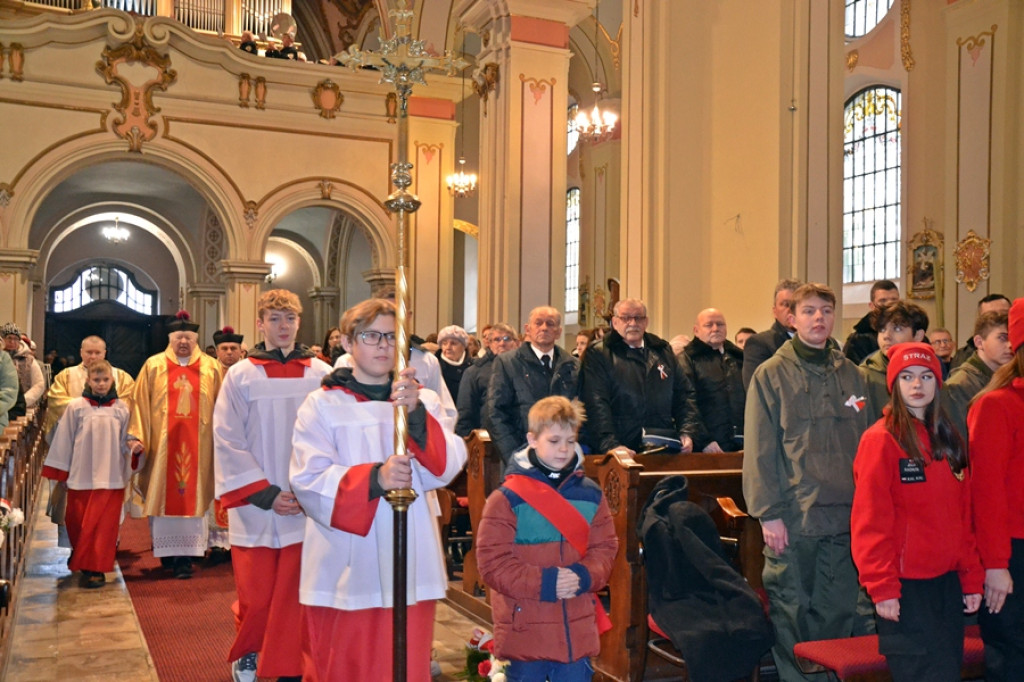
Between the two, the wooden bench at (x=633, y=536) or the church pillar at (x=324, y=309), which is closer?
the wooden bench at (x=633, y=536)

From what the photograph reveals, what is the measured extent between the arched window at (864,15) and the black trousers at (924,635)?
14435 millimetres

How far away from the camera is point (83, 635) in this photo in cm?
603

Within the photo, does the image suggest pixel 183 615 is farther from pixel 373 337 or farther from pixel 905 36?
pixel 905 36

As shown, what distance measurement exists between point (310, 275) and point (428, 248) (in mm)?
7342

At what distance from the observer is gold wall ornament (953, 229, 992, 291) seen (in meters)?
13.0

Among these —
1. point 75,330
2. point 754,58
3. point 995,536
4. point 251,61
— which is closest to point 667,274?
point 754,58

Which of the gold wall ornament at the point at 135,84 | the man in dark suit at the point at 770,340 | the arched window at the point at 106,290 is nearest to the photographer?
the man in dark suit at the point at 770,340

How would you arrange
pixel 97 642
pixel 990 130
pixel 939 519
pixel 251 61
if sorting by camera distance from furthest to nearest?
pixel 251 61 < pixel 990 130 < pixel 97 642 < pixel 939 519

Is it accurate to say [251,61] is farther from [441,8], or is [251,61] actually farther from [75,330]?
[75,330]

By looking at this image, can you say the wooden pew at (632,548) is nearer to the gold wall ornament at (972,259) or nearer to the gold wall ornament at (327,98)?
the gold wall ornament at (972,259)

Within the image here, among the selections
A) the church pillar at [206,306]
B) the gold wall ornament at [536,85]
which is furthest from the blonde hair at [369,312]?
the church pillar at [206,306]

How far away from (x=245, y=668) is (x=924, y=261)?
1241 cm

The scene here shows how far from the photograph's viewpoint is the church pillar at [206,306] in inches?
832

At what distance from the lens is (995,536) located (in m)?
3.70
